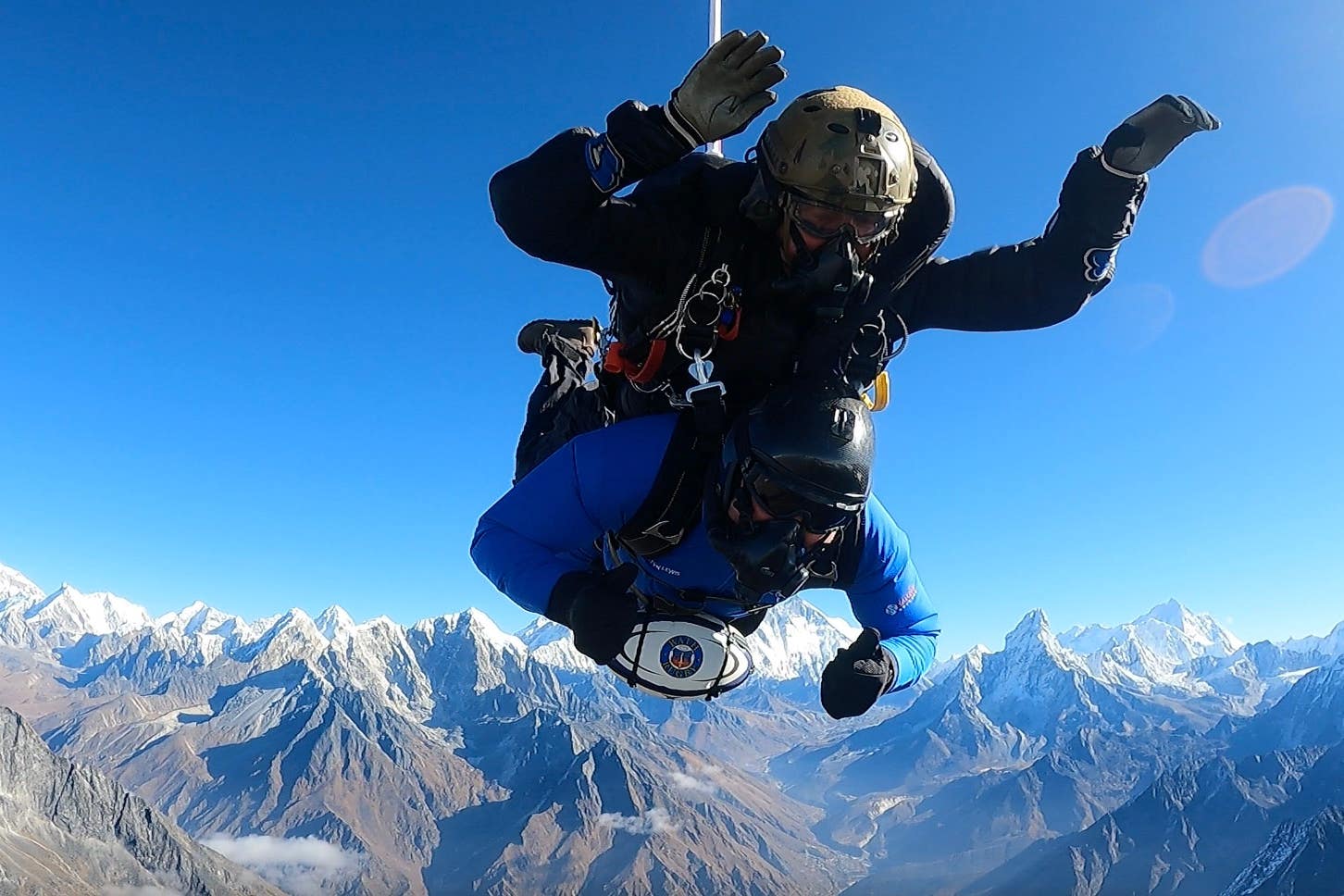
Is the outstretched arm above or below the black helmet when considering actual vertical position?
above

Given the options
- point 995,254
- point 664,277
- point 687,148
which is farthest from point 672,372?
point 995,254

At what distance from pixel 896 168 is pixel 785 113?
0.73 metres

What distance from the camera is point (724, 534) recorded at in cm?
483

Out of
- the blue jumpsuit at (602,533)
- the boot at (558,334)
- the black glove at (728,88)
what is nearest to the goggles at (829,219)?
the black glove at (728,88)

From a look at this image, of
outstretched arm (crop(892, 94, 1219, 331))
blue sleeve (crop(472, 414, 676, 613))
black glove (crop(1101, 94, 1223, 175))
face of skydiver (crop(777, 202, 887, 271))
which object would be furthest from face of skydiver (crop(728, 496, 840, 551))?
black glove (crop(1101, 94, 1223, 175))

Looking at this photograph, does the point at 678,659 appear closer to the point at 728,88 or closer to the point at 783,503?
the point at 783,503

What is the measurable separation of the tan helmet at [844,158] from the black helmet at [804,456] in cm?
109

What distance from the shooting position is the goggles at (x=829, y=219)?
4.58 m

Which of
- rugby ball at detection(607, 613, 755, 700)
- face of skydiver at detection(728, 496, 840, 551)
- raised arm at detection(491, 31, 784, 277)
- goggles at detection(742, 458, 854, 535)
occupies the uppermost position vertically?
raised arm at detection(491, 31, 784, 277)

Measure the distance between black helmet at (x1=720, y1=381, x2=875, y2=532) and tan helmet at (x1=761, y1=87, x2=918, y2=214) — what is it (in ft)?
3.56

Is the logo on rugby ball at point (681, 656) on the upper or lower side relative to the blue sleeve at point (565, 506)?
lower

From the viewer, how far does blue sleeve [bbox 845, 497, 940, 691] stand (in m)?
5.94

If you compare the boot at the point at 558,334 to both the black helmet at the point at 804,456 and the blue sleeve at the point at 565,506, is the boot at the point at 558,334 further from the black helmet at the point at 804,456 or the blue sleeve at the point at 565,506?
the black helmet at the point at 804,456

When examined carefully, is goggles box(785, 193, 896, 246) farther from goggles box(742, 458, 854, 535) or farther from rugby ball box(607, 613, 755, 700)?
rugby ball box(607, 613, 755, 700)
